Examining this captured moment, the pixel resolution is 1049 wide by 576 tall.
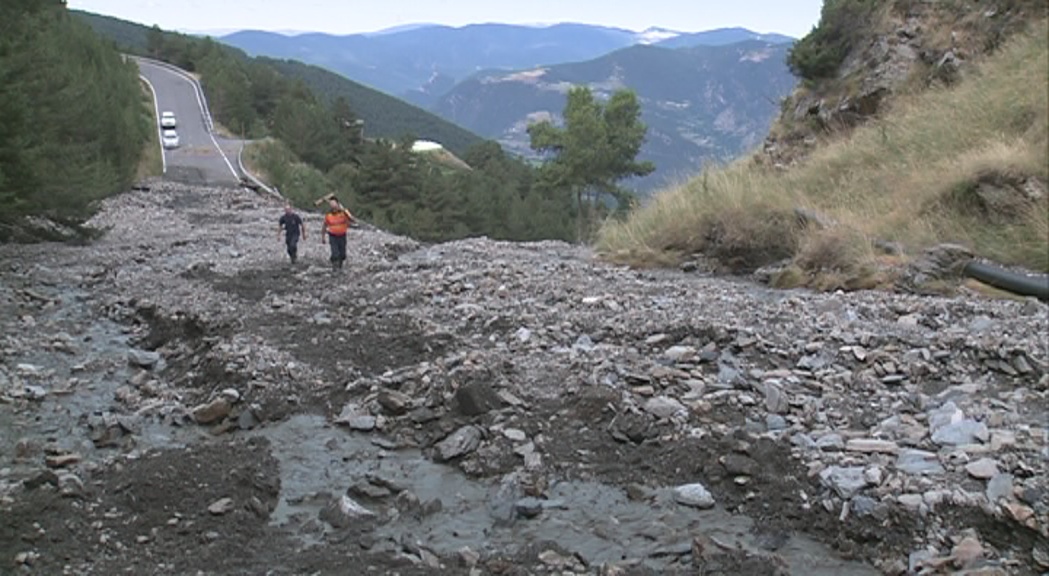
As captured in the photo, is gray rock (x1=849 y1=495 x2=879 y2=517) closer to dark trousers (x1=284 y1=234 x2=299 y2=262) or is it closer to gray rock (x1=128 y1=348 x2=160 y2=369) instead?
gray rock (x1=128 y1=348 x2=160 y2=369)

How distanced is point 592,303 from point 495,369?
7.21 feet

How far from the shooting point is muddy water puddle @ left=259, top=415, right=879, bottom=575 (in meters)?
5.15

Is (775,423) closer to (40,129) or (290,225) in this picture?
(290,225)

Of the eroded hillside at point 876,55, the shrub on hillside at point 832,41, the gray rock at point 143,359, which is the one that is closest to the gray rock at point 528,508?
the gray rock at point 143,359

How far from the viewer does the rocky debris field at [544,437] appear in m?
5.12

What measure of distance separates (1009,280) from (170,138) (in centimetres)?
4826

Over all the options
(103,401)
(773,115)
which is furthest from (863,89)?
(103,401)

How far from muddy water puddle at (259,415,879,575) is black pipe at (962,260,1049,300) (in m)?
4.39

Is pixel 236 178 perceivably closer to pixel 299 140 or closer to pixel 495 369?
pixel 299 140

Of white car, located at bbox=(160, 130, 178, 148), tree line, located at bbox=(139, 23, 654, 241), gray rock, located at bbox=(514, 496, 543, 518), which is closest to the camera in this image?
gray rock, located at bbox=(514, 496, 543, 518)

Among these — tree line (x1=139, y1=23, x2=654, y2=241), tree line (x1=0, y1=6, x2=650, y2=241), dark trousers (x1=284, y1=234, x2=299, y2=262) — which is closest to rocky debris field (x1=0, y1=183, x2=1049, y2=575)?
dark trousers (x1=284, y1=234, x2=299, y2=262)

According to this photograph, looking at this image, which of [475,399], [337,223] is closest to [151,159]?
[337,223]

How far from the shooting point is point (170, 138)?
48.9 metres

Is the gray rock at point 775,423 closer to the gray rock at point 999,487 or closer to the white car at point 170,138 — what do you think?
the gray rock at point 999,487
